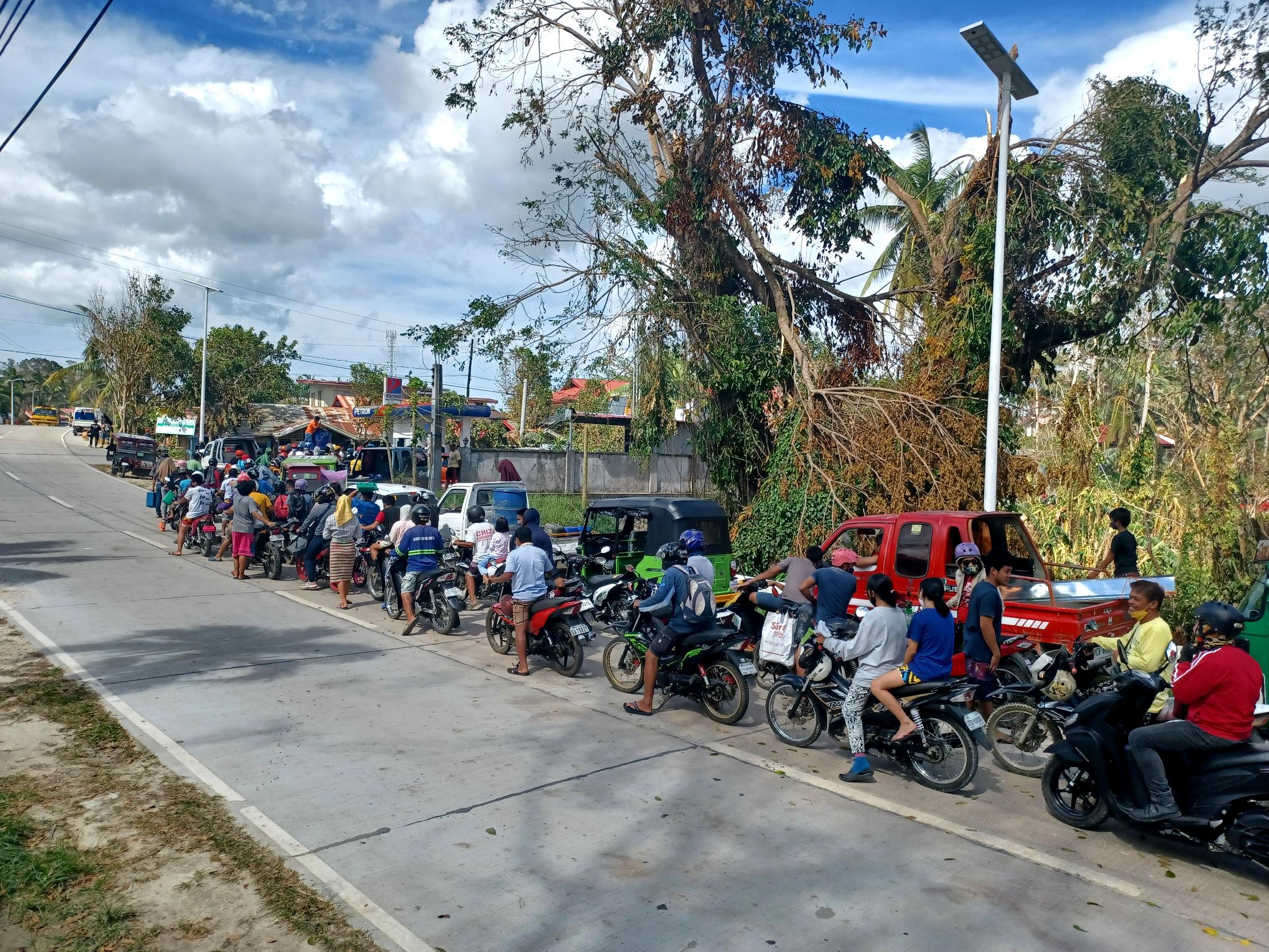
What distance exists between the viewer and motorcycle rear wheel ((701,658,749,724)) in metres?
8.04

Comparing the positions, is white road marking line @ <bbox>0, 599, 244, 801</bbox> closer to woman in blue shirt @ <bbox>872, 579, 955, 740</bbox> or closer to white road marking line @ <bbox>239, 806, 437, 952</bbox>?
white road marking line @ <bbox>239, 806, 437, 952</bbox>

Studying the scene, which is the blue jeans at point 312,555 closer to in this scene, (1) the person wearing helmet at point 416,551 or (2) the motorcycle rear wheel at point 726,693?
(1) the person wearing helmet at point 416,551

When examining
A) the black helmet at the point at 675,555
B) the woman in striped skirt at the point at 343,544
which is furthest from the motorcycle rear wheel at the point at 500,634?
the woman in striped skirt at the point at 343,544

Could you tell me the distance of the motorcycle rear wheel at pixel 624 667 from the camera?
357 inches

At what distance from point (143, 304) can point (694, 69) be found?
40486 mm

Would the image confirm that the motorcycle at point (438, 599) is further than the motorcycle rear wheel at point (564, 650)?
Yes

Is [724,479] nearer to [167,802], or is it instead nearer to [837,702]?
[837,702]

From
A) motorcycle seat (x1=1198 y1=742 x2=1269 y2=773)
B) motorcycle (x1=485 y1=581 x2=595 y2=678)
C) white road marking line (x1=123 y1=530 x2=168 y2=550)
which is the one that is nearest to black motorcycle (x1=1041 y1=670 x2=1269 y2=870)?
motorcycle seat (x1=1198 y1=742 x2=1269 y2=773)

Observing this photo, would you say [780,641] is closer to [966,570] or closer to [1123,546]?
[966,570]

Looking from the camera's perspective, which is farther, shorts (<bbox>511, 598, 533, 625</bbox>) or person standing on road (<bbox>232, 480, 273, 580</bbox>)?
person standing on road (<bbox>232, 480, 273, 580</bbox>)

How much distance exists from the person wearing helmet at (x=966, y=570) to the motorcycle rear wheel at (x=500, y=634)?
4.90 m

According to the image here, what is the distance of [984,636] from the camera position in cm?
752

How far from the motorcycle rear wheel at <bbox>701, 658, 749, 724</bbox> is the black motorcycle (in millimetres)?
2581

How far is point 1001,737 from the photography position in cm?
741
